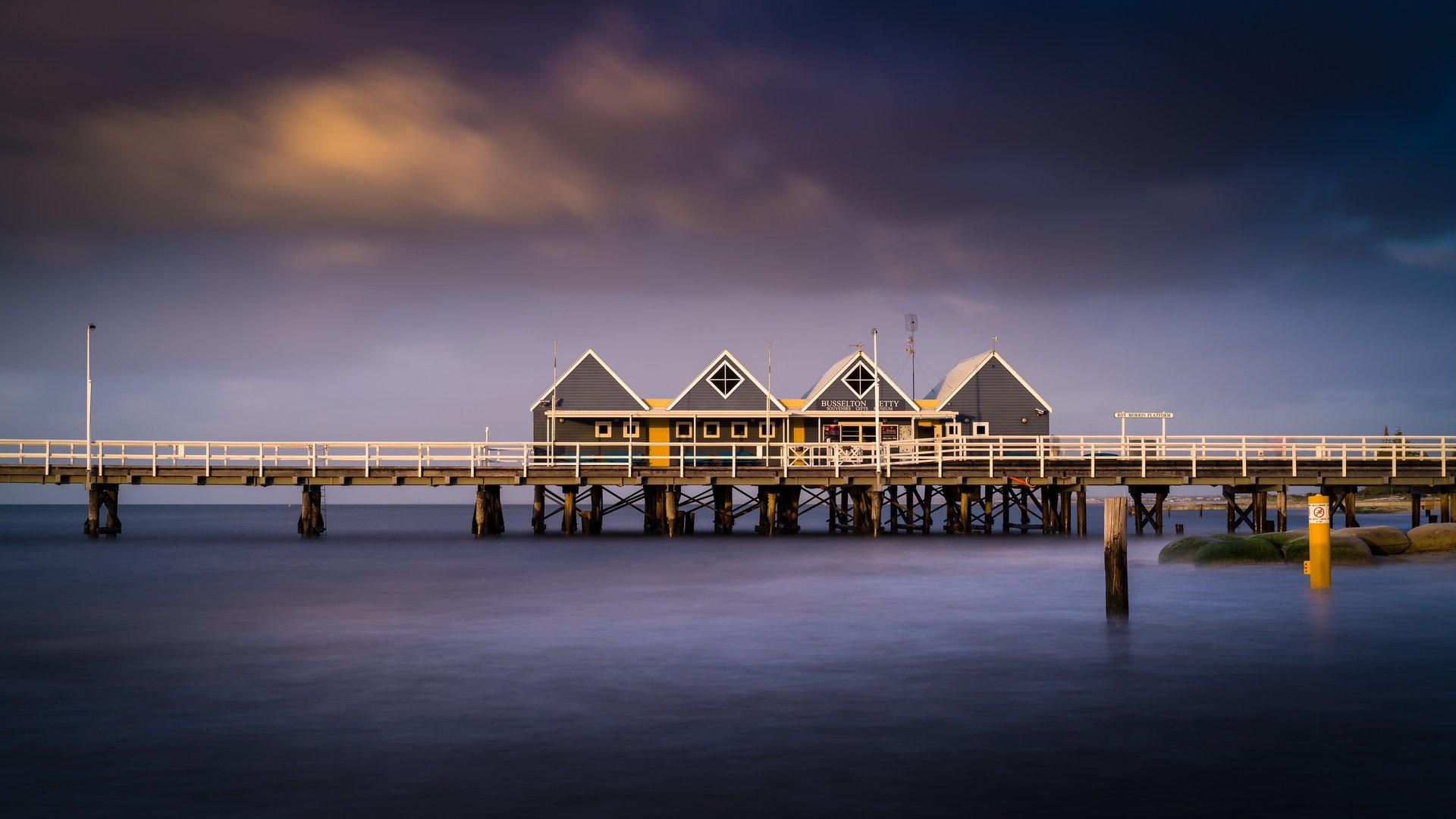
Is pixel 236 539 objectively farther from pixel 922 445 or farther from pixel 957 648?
pixel 957 648

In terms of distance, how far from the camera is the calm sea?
11664mm

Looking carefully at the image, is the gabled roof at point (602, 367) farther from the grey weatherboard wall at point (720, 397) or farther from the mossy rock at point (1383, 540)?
the mossy rock at point (1383, 540)

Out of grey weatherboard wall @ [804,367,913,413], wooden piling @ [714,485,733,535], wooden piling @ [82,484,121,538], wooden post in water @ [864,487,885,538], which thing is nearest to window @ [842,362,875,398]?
grey weatherboard wall @ [804,367,913,413]

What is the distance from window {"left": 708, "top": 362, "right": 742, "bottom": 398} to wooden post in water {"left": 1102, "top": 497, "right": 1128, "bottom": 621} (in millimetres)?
38869

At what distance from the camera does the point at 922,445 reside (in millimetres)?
57906

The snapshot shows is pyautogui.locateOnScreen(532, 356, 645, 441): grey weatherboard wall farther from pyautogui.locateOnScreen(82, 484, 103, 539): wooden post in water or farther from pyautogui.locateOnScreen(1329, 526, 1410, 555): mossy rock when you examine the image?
pyautogui.locateOnScreen(1329, 526, 1410, 555): mossy rock

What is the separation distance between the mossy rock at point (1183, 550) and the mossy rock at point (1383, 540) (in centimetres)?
342

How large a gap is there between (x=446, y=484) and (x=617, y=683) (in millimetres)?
35378

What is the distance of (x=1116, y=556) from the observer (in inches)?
886

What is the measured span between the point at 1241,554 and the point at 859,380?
29.7 meters

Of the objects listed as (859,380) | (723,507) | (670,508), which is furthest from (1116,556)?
(859,380)

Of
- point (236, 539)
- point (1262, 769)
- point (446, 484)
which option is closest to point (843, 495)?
point (446, 484)

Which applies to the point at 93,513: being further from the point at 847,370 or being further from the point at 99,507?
the point at 847,370

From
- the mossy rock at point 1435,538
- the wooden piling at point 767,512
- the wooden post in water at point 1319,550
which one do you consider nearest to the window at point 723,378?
the wooden piling at point 767,512
